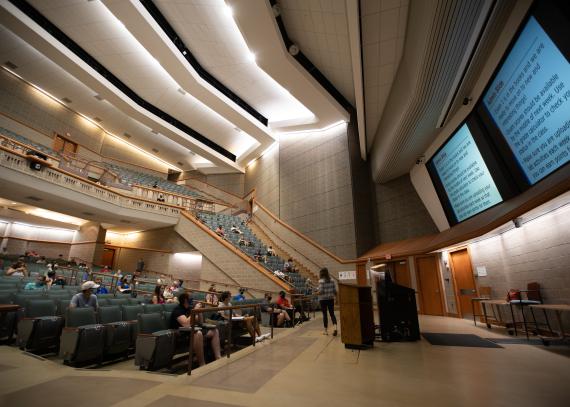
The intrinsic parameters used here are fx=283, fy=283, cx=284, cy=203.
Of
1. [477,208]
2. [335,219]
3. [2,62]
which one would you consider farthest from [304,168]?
[2,62]

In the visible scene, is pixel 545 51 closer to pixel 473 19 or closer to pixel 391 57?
pixel 473 19

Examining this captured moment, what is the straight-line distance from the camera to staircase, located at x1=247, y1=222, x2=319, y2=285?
11523 mm

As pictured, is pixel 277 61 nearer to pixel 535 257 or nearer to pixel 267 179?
pixel 267 179

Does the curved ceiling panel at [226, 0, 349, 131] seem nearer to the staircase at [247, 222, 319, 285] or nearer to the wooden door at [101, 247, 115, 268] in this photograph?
the staircase at [247, 222, 319, 285]

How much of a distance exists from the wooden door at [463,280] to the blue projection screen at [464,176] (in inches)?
41.6

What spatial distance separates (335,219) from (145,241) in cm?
1008

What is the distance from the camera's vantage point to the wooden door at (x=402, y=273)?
29.9 ft

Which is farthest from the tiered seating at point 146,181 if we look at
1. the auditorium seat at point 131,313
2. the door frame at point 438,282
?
the door frame at point 438,282

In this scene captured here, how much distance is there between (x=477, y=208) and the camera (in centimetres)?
638

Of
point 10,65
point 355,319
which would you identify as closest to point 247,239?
point 355,319

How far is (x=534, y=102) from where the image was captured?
151 inches

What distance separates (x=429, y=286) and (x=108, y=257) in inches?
582

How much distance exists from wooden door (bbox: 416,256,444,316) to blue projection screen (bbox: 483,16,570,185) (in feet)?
15.2

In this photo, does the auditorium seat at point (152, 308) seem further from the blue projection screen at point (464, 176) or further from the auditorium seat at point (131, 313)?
the blue projection screen at point (464, 176)
